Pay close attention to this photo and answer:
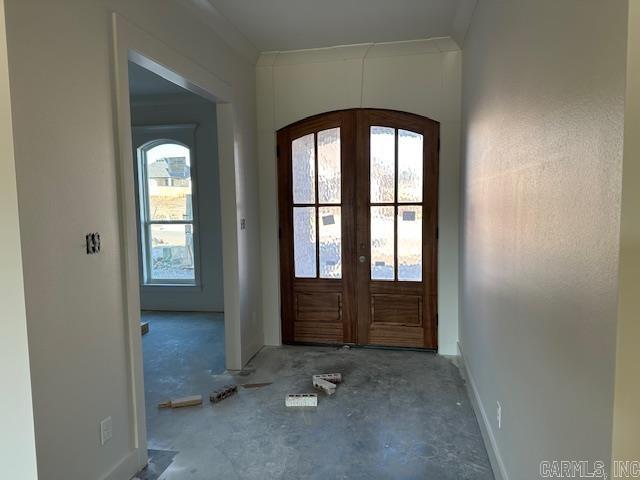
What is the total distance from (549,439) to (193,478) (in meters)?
1.86

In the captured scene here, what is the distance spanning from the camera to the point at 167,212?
249 inches

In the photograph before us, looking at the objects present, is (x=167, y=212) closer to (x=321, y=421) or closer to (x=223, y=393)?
(x=223, y=393)

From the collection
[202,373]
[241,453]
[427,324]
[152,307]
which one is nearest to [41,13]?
[241,453]

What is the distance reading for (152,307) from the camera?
6340mm

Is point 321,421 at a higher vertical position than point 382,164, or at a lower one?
lower

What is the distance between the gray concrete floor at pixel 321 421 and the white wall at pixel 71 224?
0.59m

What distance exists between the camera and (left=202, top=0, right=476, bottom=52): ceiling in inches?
129

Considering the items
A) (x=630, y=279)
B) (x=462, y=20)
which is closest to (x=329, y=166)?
(x=462, y=20)

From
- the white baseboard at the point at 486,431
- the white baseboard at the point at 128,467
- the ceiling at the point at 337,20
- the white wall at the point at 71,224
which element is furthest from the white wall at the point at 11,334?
the white baseboard at the point at 486,431

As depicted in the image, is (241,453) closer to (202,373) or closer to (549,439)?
(202,373)

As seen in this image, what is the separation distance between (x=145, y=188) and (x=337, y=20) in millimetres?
3941

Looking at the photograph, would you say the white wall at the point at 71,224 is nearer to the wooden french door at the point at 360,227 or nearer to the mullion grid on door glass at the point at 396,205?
the wooden french door at the point at 360,227

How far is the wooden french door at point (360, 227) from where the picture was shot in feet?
14.0

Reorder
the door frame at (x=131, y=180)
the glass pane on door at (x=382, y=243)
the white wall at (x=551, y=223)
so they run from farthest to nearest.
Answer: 1. the glass pane on door at (x=382, y=243)
2. the door frame at (x=131, y=180)
3. the white wall at (x=551, y=223)
